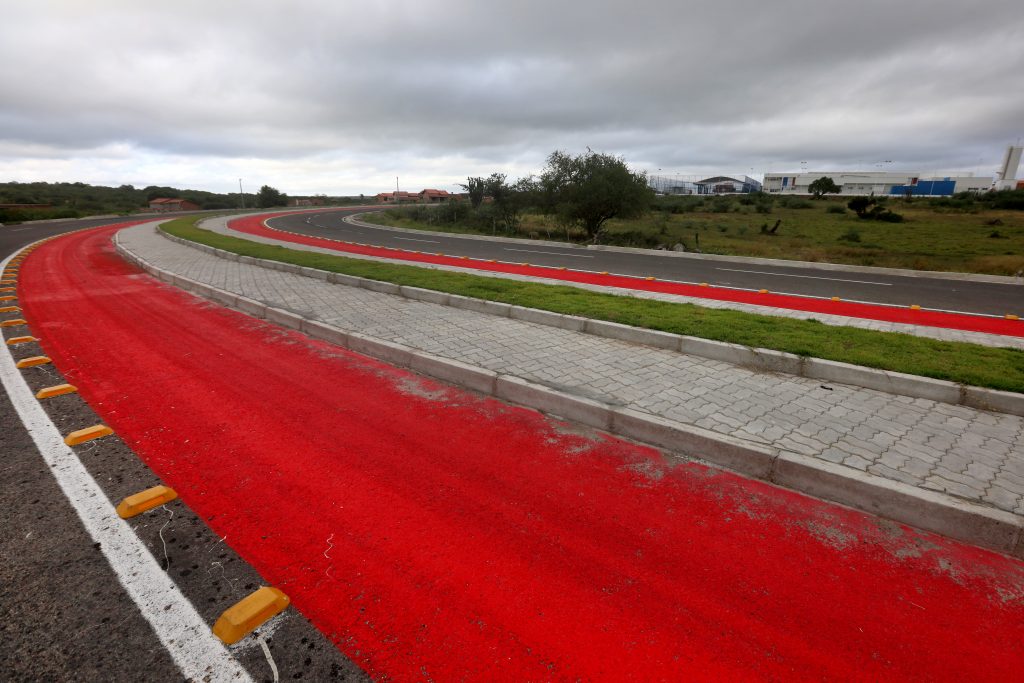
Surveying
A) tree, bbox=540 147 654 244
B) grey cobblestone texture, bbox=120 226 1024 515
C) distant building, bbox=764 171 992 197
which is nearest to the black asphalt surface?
grey cobblestone texture, bbox=120 226 1024 515

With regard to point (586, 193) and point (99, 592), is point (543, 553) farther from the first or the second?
point (586, 193)

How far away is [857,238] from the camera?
2545cm

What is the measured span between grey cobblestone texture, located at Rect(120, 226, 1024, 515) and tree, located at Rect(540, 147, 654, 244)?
17668 millimetres

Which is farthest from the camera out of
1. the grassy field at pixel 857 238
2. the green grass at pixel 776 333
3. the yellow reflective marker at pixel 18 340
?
the grassy field at pixel 857 238

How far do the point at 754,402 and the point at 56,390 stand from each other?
7.10 m

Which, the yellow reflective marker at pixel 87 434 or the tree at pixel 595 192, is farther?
the tree at pixel 595 192

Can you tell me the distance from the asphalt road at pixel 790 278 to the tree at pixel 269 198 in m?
64.9

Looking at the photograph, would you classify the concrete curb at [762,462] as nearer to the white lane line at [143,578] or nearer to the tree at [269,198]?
the white lane line at [143,578]

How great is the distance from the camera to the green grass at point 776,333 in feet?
16.7

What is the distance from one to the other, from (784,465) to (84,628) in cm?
430

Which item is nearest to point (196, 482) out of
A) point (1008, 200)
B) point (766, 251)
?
point (766, 251)

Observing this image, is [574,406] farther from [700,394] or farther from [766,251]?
[766,251]

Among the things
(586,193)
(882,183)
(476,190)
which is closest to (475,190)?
(476,190)

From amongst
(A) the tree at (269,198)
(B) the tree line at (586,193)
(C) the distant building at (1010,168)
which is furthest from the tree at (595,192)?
(C) the distant building at (1010,168)
